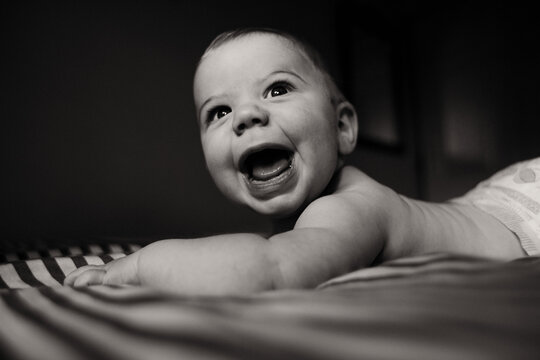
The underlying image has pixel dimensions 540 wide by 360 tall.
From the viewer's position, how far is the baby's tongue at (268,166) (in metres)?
0.70

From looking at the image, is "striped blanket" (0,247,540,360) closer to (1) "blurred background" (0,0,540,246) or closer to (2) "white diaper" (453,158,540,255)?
(2) "white diaper" (453,158,540,255)

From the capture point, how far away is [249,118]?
67 centimetres

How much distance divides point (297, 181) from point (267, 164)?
68 millimetres

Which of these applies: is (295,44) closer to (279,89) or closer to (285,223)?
(279,89)

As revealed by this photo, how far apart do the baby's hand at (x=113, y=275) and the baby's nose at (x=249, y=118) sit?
277mm

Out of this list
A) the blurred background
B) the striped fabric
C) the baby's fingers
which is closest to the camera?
the baby's fingers

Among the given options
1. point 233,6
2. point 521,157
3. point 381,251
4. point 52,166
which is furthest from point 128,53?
point 521,157

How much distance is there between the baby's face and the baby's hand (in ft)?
0.88

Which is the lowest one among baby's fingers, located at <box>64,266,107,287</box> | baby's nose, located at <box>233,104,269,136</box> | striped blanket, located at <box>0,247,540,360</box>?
baby's fingers, located at <box>64,266,107,287</box>

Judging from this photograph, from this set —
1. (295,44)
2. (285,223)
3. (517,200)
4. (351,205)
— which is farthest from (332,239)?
(517,200)

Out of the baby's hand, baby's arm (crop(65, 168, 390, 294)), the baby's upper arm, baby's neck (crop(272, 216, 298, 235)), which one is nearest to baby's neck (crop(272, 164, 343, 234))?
baby's neck (crop(272, 216, 298, 235))

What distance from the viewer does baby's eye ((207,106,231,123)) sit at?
778mm

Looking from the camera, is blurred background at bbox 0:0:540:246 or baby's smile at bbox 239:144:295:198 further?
blurred background at bbox 0:0:540:246

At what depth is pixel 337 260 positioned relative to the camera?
0.47 metres
